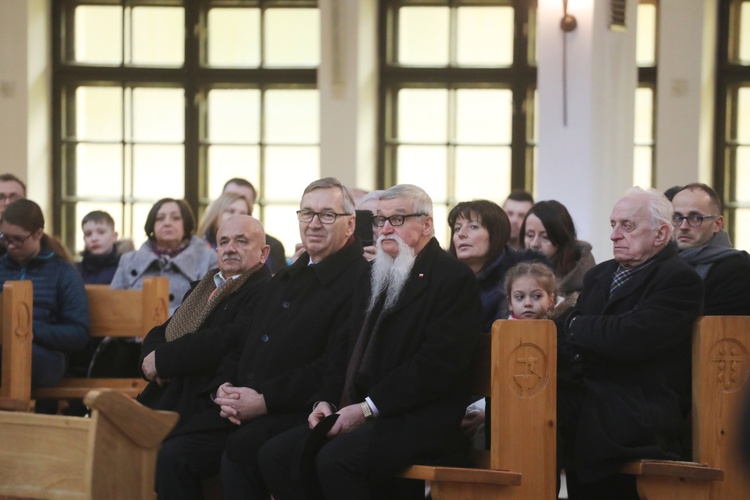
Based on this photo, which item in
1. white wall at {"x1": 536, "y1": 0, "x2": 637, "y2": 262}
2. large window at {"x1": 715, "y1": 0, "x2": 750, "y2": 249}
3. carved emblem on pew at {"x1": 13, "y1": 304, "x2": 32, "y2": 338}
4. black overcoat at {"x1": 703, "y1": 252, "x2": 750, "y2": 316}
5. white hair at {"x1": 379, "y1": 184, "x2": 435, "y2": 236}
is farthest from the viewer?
large window at {"x1": 715, "y1": 0, "x2": 750, "y2": 249}

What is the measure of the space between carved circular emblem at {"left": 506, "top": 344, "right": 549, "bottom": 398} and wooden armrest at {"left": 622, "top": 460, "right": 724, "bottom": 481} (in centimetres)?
35

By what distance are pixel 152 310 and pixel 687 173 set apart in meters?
3.94

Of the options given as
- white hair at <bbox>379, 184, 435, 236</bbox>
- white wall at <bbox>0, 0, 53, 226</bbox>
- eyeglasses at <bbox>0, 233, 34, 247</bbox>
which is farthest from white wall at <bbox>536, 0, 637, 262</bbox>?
white wall at <bbox>0, 0, 53, 226</bbox>

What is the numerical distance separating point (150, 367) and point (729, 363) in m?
2.00

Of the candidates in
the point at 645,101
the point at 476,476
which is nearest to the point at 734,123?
the point at 645,101

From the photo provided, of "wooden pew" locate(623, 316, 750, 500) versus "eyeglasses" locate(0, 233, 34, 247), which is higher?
"eyeglasses" locate(0, 233, 34, 247)

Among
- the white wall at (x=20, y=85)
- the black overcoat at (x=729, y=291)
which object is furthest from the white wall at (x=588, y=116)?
the white wall at (x=20, y=85)

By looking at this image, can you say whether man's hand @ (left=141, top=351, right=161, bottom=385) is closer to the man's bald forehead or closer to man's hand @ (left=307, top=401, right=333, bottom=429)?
the man's bald forehead

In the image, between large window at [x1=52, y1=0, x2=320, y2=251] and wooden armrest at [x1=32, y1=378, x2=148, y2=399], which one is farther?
large window at [x1=52, y1=0, x2=320, y2=251]

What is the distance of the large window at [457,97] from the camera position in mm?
8328

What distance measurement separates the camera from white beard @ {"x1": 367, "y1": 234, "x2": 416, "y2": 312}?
377cm

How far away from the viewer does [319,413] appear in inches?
148

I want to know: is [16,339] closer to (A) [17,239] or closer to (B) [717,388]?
(A) [17,239]

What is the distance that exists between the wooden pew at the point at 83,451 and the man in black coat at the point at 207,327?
1220 millimetres
